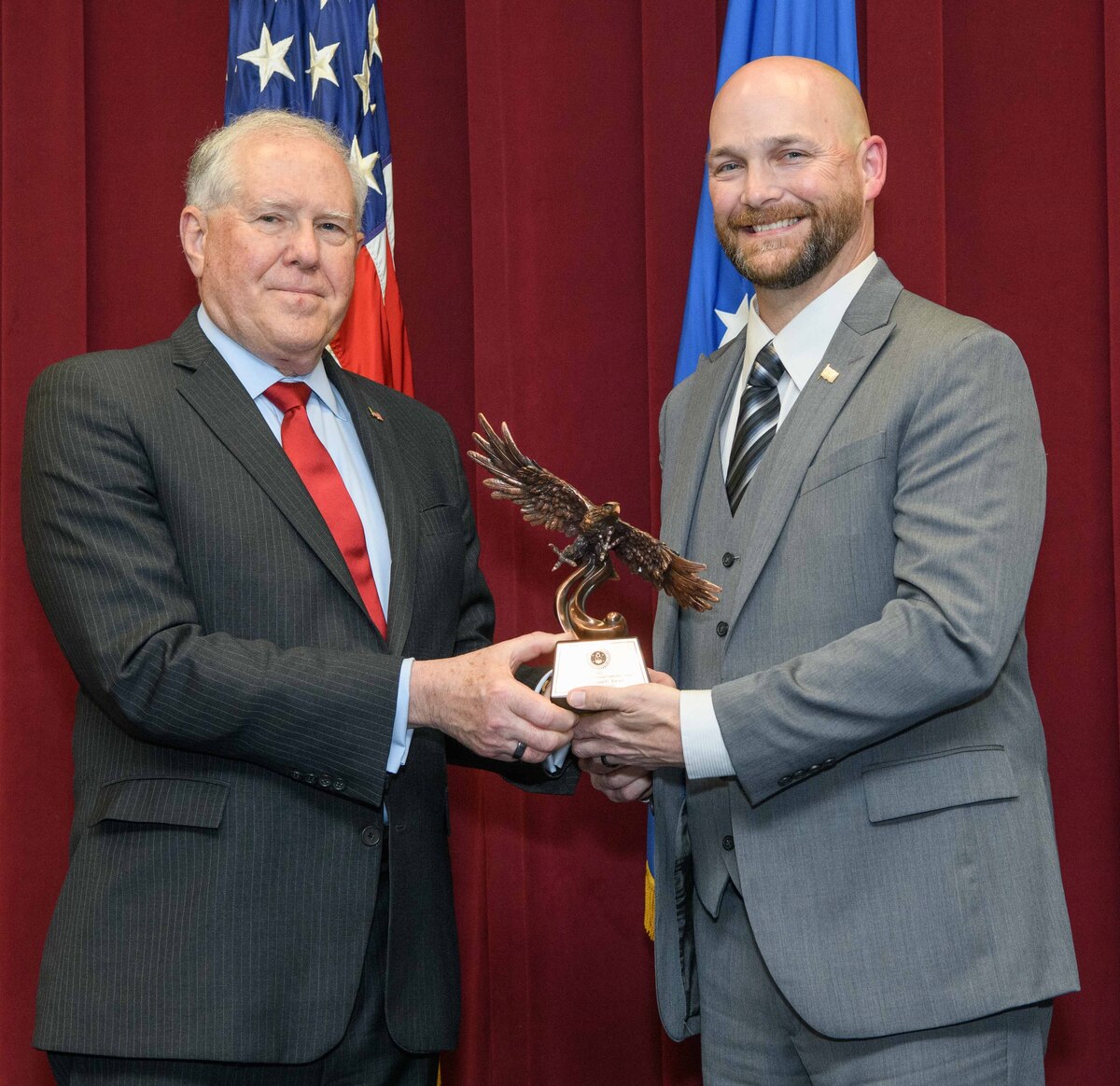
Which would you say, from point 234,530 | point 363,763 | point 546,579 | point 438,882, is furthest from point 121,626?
point 546,579

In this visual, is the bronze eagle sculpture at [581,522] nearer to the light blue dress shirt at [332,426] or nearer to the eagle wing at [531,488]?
the eagle wing at [531,488]

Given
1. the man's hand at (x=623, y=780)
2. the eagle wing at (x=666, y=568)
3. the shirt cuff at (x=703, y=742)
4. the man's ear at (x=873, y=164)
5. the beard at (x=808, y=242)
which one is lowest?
the man's hand at (x=623, y=780)

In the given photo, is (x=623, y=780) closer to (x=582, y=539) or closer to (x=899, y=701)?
(x=582, y=539)

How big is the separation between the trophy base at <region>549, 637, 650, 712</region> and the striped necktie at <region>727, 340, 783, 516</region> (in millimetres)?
337

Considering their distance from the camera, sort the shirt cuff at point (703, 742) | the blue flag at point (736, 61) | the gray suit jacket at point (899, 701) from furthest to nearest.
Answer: the blue flag at point (736, 61) → the shirt cuff at point (703, 742) → the gray suit jacket at point (899, 701)

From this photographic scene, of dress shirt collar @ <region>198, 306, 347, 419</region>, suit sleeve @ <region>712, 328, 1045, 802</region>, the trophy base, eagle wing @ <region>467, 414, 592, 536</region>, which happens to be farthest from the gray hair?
suit sleeve @ <region>712, 328, 1045, 802</region>

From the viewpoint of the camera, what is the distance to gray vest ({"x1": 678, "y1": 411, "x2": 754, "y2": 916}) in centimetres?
213

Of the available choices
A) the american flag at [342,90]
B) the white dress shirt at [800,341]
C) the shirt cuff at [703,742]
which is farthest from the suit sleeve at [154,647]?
the american flag at [342,90]

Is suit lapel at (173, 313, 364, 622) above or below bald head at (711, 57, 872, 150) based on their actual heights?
below

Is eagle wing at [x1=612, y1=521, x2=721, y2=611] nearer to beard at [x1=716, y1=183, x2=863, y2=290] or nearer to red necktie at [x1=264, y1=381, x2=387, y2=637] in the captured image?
red necktie at [x1=264, y1=381, x2=387, y2=637]

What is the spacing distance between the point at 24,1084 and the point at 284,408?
209 cm

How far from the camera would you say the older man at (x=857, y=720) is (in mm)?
1892

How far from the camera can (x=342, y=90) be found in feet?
10.3

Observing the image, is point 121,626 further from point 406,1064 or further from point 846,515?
point 846,515
